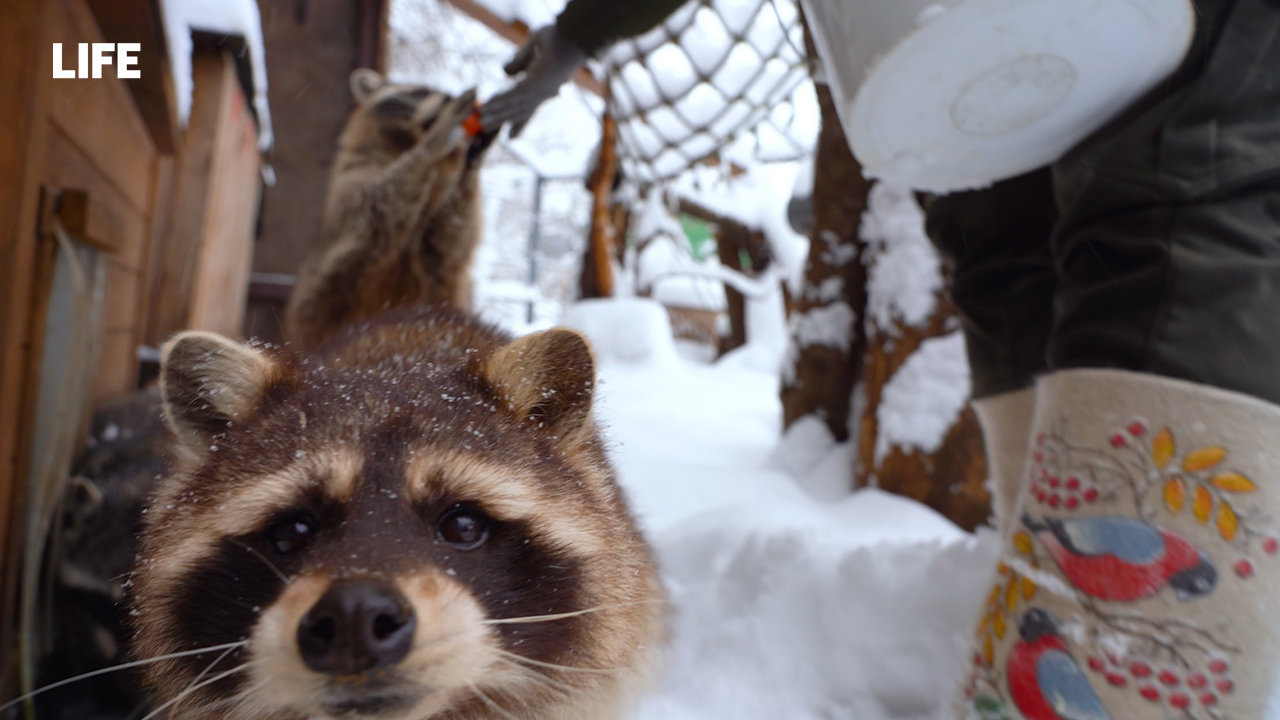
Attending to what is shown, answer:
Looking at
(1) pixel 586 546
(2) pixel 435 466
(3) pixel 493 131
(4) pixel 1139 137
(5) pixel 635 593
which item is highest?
(3) pixel 493 131

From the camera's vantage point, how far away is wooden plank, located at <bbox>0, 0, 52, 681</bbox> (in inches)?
56.8

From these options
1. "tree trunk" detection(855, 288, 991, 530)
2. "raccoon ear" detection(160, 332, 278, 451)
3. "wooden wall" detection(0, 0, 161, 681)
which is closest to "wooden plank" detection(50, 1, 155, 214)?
"wooden wall" detection(0, 0, 161, 681)

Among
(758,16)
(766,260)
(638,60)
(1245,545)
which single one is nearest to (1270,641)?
(1245,545)

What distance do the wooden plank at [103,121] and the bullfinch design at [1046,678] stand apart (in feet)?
7.15

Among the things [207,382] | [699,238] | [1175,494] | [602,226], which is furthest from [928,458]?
[699,238]

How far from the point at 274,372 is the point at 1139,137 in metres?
1.45

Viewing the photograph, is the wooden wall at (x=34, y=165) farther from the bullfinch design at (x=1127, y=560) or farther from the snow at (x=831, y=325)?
the snow at (x=831, y=325)

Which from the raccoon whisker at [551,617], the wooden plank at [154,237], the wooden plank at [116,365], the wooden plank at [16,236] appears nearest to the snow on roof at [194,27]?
the wooden plank at [154,237]

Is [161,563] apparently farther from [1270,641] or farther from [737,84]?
[737,84]

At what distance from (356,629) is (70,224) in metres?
1.49

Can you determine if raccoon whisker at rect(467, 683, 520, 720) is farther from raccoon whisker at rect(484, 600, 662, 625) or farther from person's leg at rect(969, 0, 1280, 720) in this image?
person's leg at rect(969, 0, 1280, 720)

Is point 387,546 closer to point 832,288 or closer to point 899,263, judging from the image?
point 899,263

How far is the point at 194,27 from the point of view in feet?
9.62

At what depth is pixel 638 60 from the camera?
4.10 m
